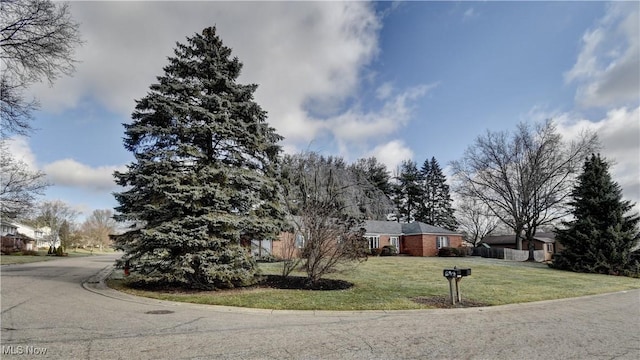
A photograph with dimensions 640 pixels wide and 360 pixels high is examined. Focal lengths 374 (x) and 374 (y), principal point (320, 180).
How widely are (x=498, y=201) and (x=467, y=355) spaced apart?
36.0 meters

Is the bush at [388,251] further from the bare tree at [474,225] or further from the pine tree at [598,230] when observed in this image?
the bare tree at [474,225]

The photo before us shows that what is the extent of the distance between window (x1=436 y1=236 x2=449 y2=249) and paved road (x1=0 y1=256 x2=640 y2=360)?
97.4 feet

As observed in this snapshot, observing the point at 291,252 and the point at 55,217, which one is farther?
the point at 55,217

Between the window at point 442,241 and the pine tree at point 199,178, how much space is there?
29578mm

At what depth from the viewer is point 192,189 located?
37.2 ft

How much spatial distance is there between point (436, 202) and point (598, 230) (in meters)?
37.2

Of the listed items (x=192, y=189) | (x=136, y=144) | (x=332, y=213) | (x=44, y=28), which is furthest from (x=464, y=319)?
(x=44, y=28)

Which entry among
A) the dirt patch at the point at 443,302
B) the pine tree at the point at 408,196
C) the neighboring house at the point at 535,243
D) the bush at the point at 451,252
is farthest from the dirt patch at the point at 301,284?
the pine tree at the point at 408,196

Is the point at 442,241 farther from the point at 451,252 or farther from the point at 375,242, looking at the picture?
the point at 375,242

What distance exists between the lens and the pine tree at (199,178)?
11.2m

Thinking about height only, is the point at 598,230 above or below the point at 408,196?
below

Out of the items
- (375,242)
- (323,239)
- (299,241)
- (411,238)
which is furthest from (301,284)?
(411,238)

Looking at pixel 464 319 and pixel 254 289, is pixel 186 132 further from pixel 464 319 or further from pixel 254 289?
pixel 464 319

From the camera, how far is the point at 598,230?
23.1 m
